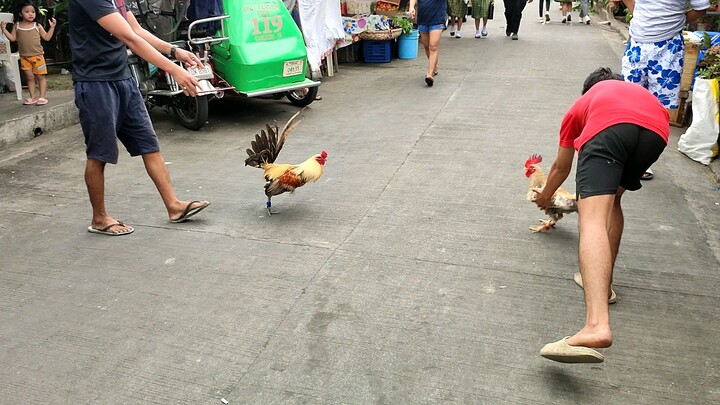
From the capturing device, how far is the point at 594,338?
269cm

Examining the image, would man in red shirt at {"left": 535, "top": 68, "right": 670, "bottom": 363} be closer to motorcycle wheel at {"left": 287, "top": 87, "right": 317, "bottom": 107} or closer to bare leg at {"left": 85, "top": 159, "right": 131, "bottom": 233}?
bare leg at {"left": 85, "top": 159, "right": 131, "bottom": 233}

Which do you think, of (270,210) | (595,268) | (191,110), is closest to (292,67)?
(191,110)

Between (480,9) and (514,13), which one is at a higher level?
(480,9)

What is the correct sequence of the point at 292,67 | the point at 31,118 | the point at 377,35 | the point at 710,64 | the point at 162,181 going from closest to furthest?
1. the point at 162,181
2. the point at 710,64
3. the point at 31,118
4. the point at 292,67
5. the point at 377,35

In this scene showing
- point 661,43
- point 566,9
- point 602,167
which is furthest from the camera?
point 566,9

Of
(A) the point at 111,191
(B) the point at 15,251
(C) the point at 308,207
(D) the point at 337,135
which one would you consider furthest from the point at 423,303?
(D) the point at 337,135

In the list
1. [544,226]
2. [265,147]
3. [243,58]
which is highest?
[243,58]

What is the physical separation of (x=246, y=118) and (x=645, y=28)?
4857 mm

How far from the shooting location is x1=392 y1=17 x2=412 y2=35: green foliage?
38.5 feet

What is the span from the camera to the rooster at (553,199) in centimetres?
428

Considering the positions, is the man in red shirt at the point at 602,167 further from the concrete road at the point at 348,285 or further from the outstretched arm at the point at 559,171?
the concrete road at the point at 348,285

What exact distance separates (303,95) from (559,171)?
5.33 m

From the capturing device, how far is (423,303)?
3.62 metres

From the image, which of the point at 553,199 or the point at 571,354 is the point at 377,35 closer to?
the point at 553,199
